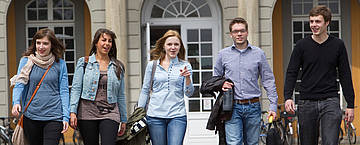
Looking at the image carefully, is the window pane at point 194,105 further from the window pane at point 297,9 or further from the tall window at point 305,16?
the window pane at point 297,9

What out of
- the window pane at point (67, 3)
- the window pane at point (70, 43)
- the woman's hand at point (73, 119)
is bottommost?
the woman's hand at point (73, 119)

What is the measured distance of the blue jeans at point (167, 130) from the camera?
541cm

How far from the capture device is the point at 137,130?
547cm

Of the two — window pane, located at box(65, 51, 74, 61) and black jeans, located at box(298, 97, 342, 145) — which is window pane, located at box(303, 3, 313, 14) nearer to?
window pane, located at box(65, 51, 74, 61)

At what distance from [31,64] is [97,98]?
2.35 feet

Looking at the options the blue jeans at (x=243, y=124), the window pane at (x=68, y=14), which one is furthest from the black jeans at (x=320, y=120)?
the window pane at (x=68, y=14)

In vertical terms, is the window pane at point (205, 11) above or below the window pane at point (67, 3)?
below

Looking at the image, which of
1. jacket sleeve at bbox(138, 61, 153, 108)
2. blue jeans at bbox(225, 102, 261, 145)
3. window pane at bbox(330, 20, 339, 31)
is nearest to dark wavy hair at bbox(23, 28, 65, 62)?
jacket sleeve at bbox(138, 61, 153, 108)

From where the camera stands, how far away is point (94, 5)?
412 inches

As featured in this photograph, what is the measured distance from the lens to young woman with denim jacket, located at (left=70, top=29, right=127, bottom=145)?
518 centimetres

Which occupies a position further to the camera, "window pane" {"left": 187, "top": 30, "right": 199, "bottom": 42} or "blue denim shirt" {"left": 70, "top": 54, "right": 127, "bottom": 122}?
"window pane" {"left": 187, "top": 30, "right": 199, "bottom": 42}

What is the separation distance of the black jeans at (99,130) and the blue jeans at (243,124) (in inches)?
45.9

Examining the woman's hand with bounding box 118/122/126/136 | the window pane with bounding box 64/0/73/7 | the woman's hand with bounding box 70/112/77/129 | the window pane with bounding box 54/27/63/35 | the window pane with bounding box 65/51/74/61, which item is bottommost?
the woman's hand with bounding box 118/122/126/136

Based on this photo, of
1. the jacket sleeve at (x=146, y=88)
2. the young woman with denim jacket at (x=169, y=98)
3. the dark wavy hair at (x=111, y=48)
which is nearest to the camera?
the dark wavy hair at (x=111, y=48)
